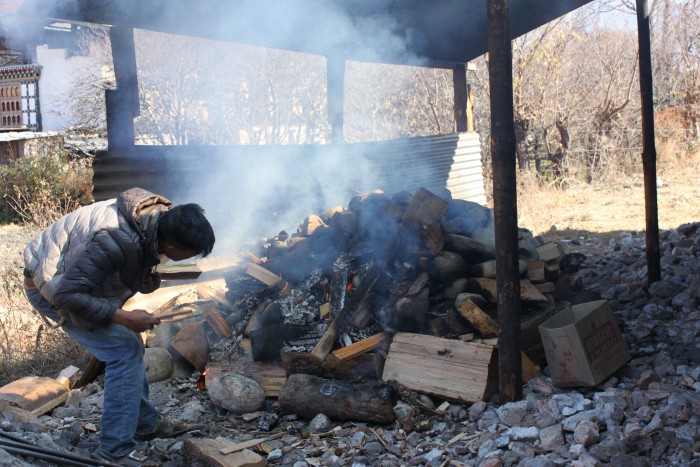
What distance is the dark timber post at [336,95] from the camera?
759 centimetres

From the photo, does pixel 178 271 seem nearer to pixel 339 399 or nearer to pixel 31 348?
pixel 31 348

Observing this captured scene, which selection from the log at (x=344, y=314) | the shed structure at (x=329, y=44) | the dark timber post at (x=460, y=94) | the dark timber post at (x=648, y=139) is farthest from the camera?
the dark timber post at (x=460, y=94)

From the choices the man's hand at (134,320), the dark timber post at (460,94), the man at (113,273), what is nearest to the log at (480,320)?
the man at (113,273)

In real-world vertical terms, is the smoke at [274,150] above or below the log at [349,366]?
above

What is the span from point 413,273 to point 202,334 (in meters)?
1.89

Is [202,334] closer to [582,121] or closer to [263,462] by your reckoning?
[263,462]

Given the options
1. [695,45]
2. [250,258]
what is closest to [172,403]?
[250,258]

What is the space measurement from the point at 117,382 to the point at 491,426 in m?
2.25

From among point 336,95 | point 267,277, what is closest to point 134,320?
point 267,277

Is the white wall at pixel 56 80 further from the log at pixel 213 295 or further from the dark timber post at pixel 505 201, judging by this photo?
the dark timber post at pixel 505 201

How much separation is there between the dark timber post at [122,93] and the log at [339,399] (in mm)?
3053

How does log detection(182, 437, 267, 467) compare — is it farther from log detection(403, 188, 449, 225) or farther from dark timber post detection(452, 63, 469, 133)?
dark timber post detection(452, 63, 469, 133)

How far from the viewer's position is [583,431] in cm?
310

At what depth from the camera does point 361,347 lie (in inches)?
170
